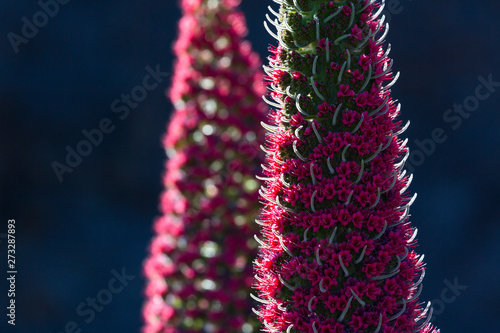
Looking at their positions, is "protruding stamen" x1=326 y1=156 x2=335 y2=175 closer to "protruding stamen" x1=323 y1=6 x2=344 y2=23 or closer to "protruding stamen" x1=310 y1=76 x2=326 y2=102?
"protruding stamen" x1=310 y1=76 x2=326 y2=102

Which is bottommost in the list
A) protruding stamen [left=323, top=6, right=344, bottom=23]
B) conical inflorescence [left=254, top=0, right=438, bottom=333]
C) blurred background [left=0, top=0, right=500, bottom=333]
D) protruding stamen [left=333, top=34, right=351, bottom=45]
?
conical inflorescence [left=254, top=0, right=438, bottom=333]

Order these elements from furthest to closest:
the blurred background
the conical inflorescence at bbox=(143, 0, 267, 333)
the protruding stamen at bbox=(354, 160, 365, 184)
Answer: the blurred background
the conical inflorescence at bbox=(143, 0, 267, 333)
the protruding stamen at bbox=(354, 160, 365, 184)

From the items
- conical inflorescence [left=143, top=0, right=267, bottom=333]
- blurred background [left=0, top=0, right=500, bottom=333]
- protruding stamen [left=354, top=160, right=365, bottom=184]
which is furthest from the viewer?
blurred background [left=0, top=0, right=500, bottom=333]

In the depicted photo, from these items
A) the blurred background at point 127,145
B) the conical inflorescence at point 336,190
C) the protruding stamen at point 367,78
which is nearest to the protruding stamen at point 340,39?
the conical inflorescence at point 336,190

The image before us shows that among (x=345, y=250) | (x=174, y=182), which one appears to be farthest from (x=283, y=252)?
(x=174, y=182)

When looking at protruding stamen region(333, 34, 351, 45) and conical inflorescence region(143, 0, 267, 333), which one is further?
conical inflorescence region(143, 0, 267, 333)

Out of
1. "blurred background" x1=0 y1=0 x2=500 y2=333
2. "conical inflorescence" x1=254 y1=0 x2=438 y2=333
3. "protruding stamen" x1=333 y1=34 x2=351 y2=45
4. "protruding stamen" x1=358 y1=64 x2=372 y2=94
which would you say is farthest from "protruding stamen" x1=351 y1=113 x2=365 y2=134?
"blurred background" x1=0 y1=0 x2=500 y2=333

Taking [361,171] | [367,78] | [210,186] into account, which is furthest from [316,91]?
[210,186]
